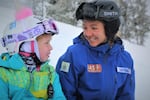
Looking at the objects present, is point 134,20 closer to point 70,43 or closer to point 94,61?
point 70,43

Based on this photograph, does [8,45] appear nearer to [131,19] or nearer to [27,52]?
[27,52]

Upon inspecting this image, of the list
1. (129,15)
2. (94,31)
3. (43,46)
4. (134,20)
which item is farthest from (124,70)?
(134,20)

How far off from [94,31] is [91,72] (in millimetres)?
288

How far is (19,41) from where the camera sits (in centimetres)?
210

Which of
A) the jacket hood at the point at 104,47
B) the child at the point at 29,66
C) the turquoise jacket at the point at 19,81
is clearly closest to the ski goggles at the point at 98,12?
the jacket hood at the point at 104,47

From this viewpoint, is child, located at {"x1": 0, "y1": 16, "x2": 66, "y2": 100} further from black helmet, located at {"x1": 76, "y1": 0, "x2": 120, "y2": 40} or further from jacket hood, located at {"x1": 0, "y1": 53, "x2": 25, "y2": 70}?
black helmet, located at {"x1": 76, "y1": 0, "x2": 120, "y2": 40}

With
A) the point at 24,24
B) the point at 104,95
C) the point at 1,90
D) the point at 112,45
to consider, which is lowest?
the point at 104,95

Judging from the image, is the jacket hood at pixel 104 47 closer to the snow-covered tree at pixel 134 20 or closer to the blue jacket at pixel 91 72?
the blue jacket at pixel 91 72

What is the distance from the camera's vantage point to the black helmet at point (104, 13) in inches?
92.5

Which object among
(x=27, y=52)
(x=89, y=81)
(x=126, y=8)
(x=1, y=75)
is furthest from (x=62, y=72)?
(x=126, y=8)

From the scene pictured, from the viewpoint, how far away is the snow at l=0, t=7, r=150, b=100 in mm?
3992

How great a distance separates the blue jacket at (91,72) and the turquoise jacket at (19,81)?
11.5 inches

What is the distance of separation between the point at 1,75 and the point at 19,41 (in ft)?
0.78

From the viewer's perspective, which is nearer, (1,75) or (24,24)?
(1,75)
